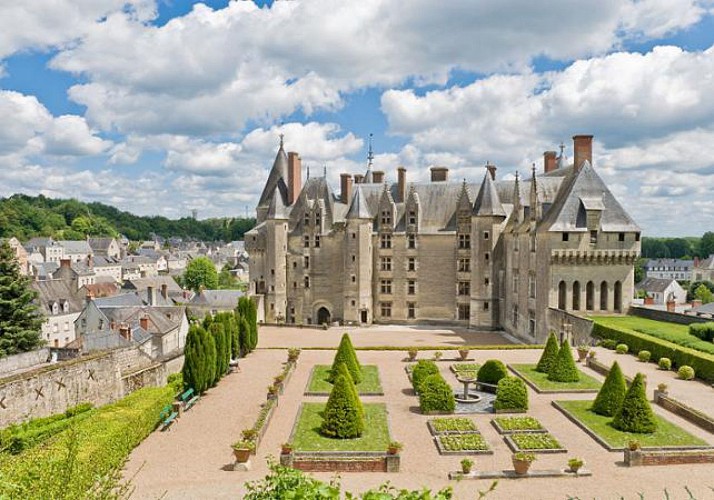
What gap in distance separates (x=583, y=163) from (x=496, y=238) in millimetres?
9544

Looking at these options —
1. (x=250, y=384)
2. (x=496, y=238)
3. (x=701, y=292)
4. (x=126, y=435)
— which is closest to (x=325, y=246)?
(x=496, y=238)

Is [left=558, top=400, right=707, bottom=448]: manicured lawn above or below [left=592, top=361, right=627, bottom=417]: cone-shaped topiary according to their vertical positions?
below

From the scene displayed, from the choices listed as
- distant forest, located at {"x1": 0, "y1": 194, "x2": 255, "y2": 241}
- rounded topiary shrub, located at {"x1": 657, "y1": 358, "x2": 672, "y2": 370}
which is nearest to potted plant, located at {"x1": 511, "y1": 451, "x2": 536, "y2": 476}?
rounded topiary shrub, located at {"x1": 657, "y1": 358, "x2": 672, "y2": 370}

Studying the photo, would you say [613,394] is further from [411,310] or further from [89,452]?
[411,310]

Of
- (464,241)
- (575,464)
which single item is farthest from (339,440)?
(464,241)

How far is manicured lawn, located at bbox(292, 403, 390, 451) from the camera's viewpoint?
53.5 ft

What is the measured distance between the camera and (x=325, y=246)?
157 feet

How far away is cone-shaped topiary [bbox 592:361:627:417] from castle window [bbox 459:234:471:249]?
89.2ft

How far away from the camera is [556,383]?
2348 centimetres

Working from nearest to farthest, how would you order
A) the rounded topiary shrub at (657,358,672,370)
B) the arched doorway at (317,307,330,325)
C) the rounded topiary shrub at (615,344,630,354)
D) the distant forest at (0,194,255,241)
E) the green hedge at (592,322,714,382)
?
the green hedge at (592,322,714,382)
the rounded topiary shrub at (657,358,672,370)
the rounded topiary shrub at (615,344,630,354)
the arched doorway at (317,307,330,325)
the distant forest at (0,194,255,241)

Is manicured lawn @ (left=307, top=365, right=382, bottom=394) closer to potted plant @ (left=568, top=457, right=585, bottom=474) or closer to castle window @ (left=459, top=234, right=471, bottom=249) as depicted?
potted plant @ (left=568, top=457, right=585, bottom=474)

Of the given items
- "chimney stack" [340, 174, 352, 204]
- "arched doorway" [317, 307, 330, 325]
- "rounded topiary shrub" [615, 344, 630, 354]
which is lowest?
"arched doorway" [317, 307, 330, 325]

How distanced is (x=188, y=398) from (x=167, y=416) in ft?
7.38

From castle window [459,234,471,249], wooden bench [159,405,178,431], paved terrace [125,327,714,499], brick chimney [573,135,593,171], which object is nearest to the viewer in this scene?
paved terrace [125,327,714,499]
